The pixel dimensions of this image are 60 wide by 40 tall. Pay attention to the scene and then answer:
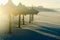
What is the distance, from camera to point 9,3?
29891mm

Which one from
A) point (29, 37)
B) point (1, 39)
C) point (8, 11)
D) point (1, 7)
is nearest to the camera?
point (1, 39)

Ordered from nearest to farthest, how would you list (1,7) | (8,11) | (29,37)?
(29,37) → (8,11) → (1,7)

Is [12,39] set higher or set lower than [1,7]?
lower

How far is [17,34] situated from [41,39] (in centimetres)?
393

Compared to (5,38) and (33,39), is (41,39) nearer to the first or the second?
(33,39)

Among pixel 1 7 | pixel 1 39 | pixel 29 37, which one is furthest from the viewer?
pixel 1 7

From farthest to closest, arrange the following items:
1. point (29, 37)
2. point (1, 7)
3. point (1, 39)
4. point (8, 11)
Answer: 1. point (1, 7)
2. point (8, 11)
3. point (29, 37)
4. point (1, 39)

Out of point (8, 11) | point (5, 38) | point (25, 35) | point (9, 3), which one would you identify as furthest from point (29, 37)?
point (9, 3)

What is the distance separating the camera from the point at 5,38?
2414 cm

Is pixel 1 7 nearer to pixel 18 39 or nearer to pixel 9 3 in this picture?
pixel 9 3

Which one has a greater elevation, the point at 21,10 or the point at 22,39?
the point at 21,10

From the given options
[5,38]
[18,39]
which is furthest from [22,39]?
[5,38]

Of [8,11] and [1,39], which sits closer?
[1,39]

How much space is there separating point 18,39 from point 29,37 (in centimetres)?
179
